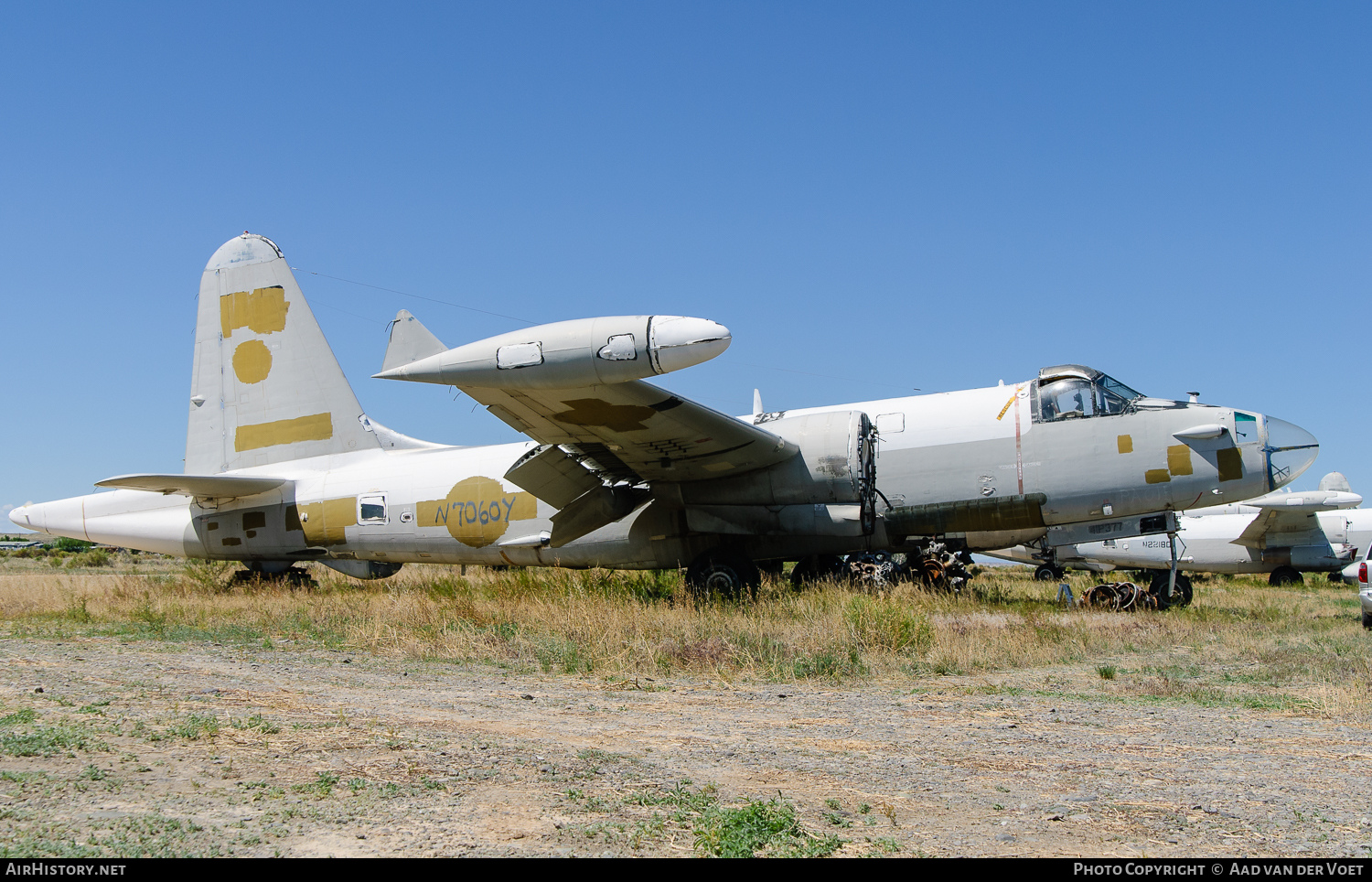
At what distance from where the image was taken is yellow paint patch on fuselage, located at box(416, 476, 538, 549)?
1479 centimetres

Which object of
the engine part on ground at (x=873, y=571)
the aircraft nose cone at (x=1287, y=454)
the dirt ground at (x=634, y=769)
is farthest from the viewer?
the engine part on ground at (x=873, y=571)

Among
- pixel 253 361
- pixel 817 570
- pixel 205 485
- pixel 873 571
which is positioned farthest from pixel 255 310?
pixel 873 571

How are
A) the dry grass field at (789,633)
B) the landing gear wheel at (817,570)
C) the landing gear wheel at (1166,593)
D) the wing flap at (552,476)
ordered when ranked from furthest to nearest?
the landing gear wheel at (817,570) → the landing gear wheel at (1166,593) → the wing flap at (552,476) → the dry grass field at (789,633)

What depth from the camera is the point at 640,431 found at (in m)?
12.1

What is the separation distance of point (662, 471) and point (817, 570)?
4.86 metres

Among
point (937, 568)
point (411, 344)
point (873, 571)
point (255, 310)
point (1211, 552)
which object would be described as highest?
point (255, 310)

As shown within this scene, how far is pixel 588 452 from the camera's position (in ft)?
42.5

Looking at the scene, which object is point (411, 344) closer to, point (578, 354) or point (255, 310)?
point (578, 354)

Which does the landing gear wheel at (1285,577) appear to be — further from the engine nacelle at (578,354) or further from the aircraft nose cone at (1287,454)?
the engine nacelle at (578,354)

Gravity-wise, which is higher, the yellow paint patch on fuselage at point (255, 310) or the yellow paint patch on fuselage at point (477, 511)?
the yellow paint patch on fuselage at point (255, 310)

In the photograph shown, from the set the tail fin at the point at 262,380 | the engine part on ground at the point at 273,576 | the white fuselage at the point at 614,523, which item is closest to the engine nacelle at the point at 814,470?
the white fuselage at the point at 614,523

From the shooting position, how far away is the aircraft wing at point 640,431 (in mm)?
11328

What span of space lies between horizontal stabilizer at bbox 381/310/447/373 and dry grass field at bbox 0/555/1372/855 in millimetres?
3184

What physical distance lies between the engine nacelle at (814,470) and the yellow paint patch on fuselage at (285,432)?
764 centimetres
